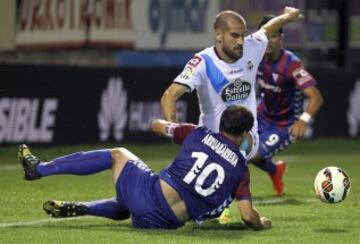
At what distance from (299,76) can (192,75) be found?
3238 mm

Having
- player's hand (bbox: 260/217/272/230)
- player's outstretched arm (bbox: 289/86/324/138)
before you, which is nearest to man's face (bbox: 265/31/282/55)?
player's outstretched arm (bbox: 289/86/324/138)

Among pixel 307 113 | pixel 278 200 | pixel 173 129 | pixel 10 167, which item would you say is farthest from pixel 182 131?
pixel 10 167

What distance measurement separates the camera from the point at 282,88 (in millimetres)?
14680

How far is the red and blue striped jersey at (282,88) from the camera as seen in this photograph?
14383mm

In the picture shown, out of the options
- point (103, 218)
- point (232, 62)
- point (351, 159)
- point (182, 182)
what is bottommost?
point (351, 159)

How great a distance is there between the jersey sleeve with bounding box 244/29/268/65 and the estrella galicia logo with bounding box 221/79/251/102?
343 millimetres

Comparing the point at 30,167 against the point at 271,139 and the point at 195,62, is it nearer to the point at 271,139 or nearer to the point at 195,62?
the point at 195,62

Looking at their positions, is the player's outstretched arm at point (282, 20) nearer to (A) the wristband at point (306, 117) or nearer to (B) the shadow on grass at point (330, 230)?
(A) the wristband at point (306, 117)

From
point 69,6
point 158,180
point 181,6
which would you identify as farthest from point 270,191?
point 181,6

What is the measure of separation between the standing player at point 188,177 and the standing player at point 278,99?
3.89 metres

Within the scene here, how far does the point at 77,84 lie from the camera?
2017cm

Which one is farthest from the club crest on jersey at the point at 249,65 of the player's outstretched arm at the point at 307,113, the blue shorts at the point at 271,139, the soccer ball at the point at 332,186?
the blue shorts at the point at 271,139

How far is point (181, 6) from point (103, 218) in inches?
532

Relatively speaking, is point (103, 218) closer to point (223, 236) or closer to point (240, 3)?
point (223, 236)
